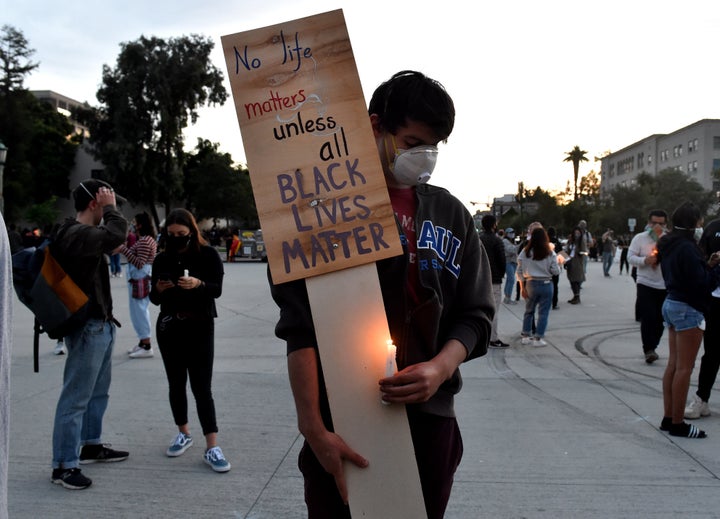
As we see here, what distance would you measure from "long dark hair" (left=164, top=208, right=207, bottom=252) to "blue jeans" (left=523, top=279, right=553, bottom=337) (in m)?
5.76

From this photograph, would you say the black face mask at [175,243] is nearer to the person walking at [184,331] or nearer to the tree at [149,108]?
the person walking at [184,331]

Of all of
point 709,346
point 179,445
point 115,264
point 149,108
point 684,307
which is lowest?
point 709,346

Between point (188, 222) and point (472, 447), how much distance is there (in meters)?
2.77

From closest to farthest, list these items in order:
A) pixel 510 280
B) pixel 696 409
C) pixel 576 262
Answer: pixel 696 409
pixel 576 262
pixel 510 280

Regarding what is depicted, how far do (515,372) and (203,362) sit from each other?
13.6ft

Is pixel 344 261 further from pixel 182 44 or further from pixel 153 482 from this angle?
pixel 182 44

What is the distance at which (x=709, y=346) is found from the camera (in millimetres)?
5105

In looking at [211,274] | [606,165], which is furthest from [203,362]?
[606,165]

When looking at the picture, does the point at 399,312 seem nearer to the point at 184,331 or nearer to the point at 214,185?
the point at 184,331

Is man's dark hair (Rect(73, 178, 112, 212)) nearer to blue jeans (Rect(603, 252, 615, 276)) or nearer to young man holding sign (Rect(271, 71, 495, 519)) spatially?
young man holding sign (Rect(271, 71, 495, 519))

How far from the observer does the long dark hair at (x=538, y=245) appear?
8844mm

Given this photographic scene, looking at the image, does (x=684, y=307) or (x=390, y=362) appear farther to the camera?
(x=684, y=307)

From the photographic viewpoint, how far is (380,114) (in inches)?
73.8

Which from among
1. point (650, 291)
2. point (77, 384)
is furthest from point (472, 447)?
point (650, 291)
